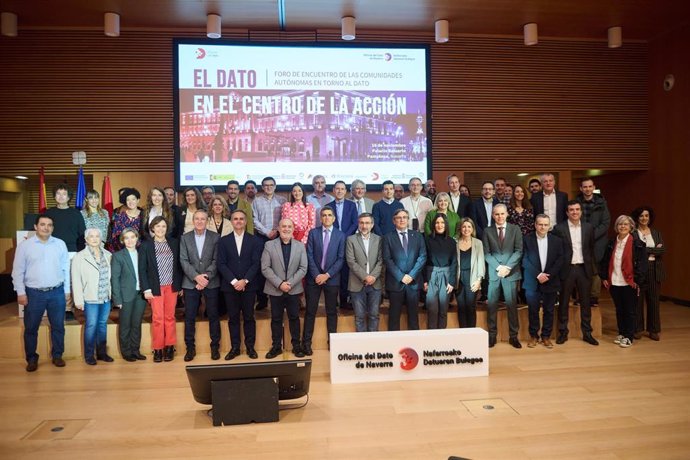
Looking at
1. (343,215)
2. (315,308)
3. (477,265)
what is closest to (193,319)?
(315,308)

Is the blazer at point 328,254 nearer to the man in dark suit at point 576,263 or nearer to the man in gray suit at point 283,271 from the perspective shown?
the man in gray suit at point 283,271

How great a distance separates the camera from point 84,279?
471 centimetres

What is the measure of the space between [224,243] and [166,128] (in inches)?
119

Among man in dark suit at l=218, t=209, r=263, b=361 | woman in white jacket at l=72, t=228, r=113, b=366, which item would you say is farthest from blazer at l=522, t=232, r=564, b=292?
woman in white jacket at l=72, t=228, r=113, b=366

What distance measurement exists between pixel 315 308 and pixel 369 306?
56 cm

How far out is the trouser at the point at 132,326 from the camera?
15.8ft

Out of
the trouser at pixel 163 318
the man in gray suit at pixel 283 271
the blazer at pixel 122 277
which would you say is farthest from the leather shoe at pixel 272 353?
the blazer at pixel 122 277

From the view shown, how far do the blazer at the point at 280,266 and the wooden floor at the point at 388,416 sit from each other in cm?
81

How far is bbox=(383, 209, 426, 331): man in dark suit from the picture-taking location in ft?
16.3

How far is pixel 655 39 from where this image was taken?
7555mm

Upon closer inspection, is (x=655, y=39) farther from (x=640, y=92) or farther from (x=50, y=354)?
(x=50, y=354)

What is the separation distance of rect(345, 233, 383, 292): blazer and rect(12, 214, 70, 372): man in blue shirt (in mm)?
2868

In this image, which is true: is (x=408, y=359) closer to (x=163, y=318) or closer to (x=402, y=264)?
(x=402, y=264)

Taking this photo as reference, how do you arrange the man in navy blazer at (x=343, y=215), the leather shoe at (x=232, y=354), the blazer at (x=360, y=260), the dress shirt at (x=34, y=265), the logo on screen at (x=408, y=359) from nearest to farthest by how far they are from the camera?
the logo on screen at (x=408, y=359)
the dress shirt at (x=34, y=265)
the leather shoe at (x=232, y=354)
the blazer at (x=360, y=260)
the man in navy blazer at (x=343, y=215)
